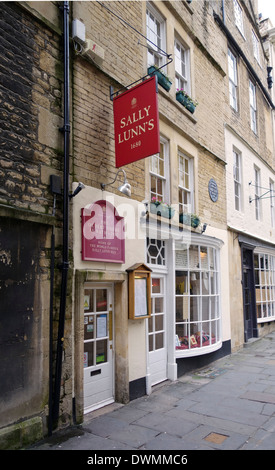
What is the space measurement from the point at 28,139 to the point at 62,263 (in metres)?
1.76

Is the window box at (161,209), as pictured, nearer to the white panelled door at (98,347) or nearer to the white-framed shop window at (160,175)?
the white-framed shop window at (160,175)

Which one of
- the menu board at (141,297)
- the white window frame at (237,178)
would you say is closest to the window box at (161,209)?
the menu board at (141,297)

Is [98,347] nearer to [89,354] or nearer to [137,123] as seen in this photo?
[89,354]

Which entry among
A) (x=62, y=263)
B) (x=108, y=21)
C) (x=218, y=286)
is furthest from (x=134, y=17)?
(x=218, y=286)

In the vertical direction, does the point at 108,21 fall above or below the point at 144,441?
above

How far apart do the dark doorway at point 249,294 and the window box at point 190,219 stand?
13.9 ft

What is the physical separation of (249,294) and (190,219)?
5599 mm

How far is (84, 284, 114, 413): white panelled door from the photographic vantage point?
561cm

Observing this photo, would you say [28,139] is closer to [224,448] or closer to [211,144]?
[224,448]

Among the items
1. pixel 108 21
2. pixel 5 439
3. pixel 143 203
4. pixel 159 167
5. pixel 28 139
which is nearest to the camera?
pixel 5 439

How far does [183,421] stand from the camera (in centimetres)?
527

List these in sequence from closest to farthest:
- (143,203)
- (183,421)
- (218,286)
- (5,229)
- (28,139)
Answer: (5,229), (28,139), (183,421), (143,203), (218,286)

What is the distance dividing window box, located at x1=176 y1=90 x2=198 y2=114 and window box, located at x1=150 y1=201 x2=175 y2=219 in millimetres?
2909

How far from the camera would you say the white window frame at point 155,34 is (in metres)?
7.92
